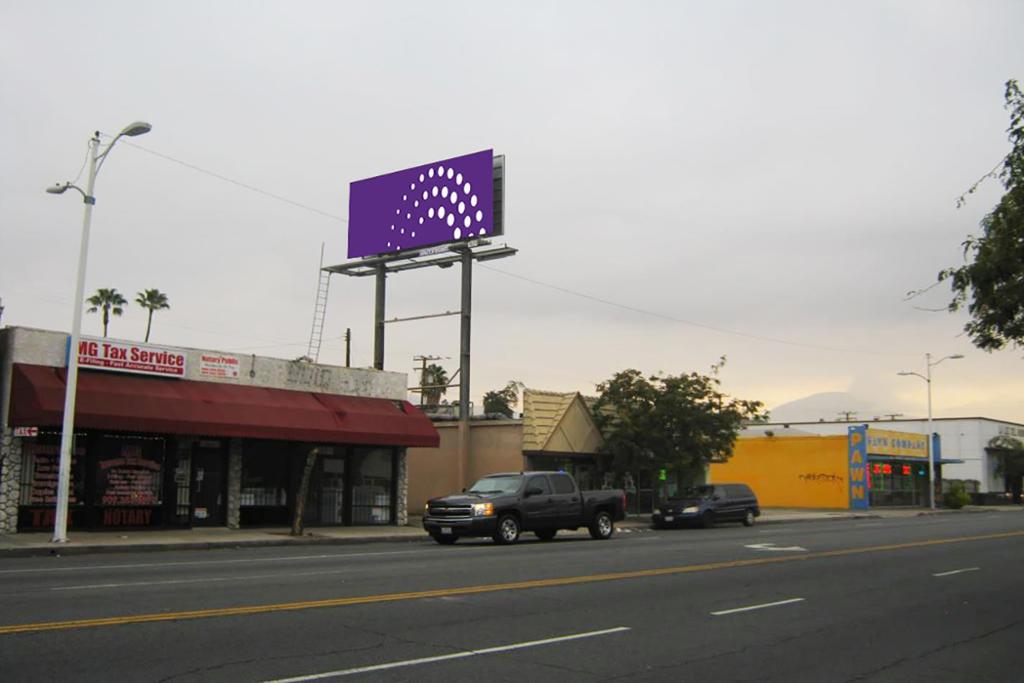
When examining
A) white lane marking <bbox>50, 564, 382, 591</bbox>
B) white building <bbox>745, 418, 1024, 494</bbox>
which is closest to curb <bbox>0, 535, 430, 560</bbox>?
white lane marking <bbox>50, 564, 382, 591</bbox>

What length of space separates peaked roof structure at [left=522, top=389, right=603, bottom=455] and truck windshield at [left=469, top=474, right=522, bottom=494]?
1021 cm

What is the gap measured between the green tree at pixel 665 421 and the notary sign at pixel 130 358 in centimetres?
1777

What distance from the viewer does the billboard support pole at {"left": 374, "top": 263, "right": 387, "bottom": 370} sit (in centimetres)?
3716

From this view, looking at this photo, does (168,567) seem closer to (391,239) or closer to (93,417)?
(93,417)

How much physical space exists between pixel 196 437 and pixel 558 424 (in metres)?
14.4

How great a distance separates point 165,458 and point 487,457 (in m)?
13.8

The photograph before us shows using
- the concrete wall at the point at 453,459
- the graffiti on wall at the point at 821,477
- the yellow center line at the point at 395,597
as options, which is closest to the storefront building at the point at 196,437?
the concrete wall at the point at 453,459

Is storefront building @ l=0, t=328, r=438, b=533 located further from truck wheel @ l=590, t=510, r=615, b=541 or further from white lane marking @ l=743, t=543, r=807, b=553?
white lane marking @ l=743, t=543, r=807, b=553

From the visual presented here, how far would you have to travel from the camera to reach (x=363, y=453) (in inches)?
1169

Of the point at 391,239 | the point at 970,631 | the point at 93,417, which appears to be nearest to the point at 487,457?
the point at 391,239

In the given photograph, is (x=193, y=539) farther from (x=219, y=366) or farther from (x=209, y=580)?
(x=209, y=580)

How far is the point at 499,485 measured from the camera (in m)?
23.8

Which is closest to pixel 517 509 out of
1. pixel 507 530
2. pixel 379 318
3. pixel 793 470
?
pixel 507 530

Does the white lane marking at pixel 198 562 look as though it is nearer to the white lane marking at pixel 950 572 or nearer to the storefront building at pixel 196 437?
the storefront building at pixel 196 437
